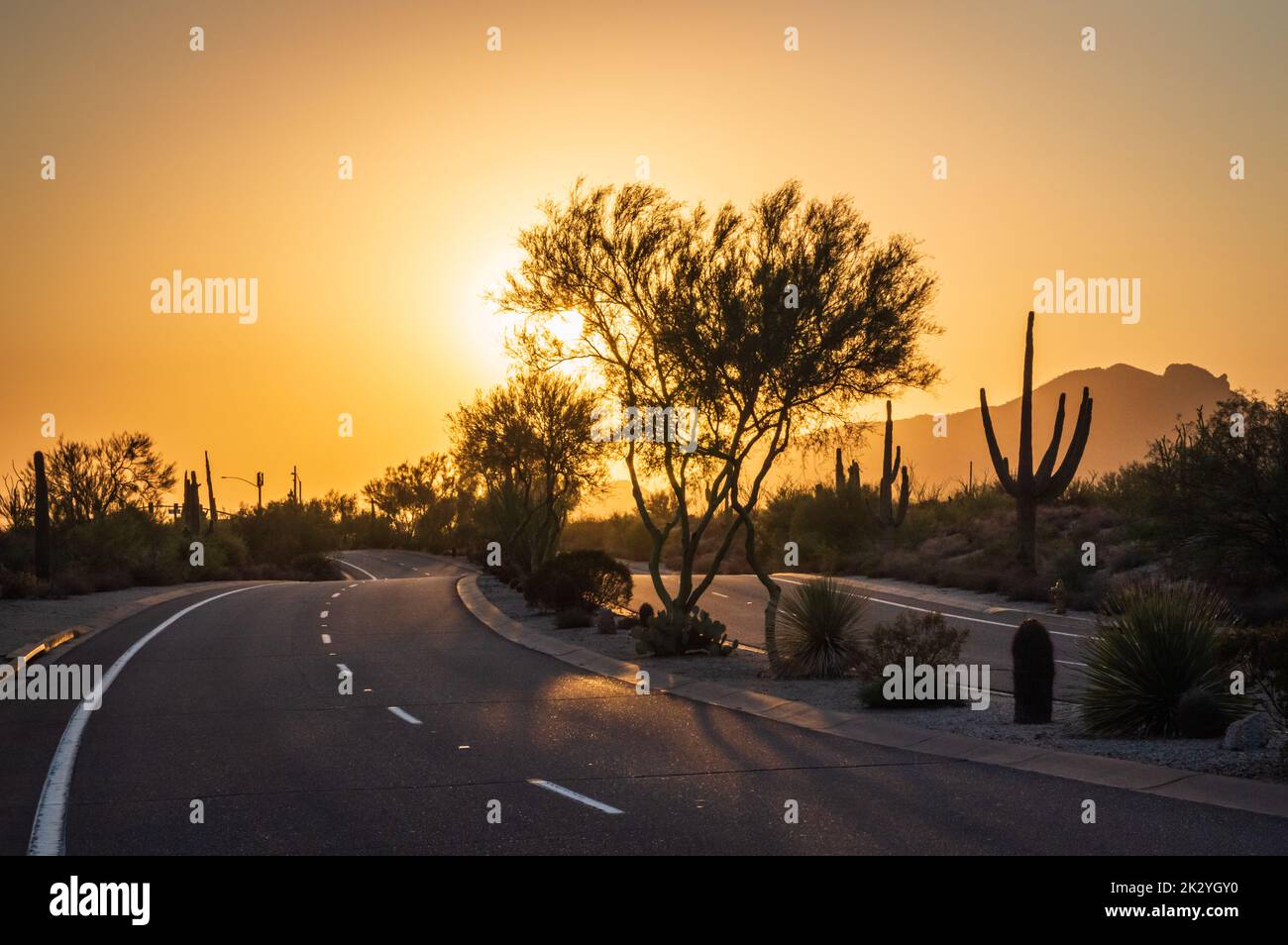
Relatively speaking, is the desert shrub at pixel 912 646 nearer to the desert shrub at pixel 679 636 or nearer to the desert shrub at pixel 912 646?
the desert shrub at pixel 912 646

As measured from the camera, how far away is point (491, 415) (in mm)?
47656

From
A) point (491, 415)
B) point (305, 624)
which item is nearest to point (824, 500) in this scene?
point (491, 415)

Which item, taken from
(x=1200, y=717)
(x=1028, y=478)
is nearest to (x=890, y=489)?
(x=1028, y=478)

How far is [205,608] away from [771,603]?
1922 centimetres

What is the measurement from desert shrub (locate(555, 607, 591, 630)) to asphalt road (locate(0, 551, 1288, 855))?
8.11 m

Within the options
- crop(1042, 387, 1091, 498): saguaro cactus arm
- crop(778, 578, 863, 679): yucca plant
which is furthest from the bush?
crop(1042, 387, 1091, 498): saguaro cactus arm

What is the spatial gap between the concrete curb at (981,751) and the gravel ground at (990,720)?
11.1 inches

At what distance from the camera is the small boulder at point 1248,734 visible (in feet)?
38.1

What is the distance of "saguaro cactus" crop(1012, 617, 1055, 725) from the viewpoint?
1420cm

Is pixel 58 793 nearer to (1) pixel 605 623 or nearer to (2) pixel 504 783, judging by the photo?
(2) pixel 504 783

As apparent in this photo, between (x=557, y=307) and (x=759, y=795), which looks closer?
(x=759, y=795)

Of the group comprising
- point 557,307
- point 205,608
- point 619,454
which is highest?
point 557,307

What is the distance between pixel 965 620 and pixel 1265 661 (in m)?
17.0
